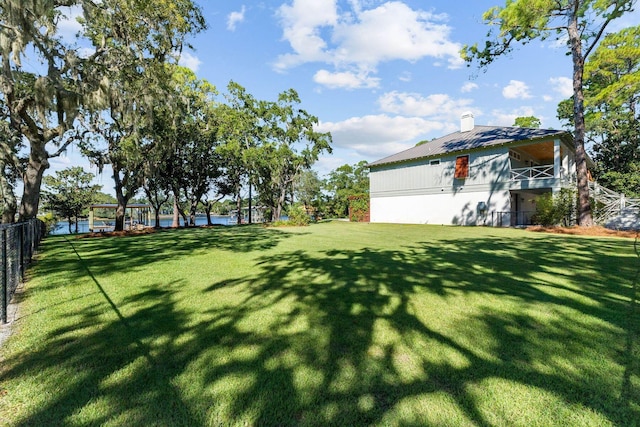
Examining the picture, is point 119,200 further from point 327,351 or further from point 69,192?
point 327,351

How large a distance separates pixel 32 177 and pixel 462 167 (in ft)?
67.2

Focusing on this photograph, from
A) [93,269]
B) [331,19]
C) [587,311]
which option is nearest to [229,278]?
[93,269]

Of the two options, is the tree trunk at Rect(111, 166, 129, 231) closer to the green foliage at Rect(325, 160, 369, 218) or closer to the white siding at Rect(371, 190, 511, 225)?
the white siding at Rect(371, 190, 511, 225)

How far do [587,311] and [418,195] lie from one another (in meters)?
17.7

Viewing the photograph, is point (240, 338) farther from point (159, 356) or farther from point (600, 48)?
point (600, 48)

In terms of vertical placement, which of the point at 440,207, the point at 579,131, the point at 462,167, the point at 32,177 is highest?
the point at 579,131

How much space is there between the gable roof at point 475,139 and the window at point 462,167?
62cm

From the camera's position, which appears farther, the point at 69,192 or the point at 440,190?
the point at 69,192

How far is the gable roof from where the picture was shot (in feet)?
51.8

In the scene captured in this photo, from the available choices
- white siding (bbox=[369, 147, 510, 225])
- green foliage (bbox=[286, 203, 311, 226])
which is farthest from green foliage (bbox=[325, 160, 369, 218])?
green foliage (bbox=[286, 203, 311, 226])

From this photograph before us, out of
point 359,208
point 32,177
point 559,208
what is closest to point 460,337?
point 32,177

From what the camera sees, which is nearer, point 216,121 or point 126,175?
point 126,175

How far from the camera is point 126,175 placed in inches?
610

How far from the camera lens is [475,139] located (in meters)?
18.7
